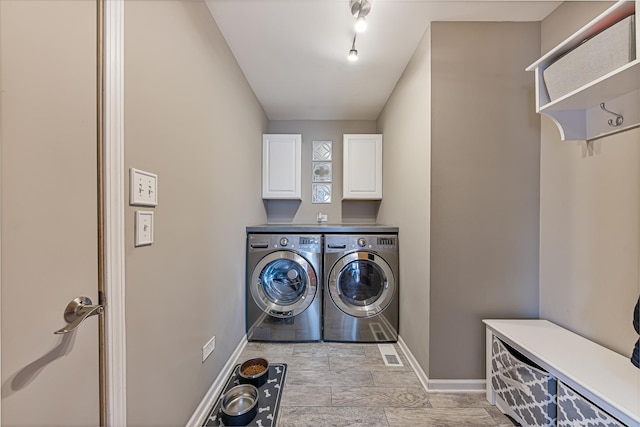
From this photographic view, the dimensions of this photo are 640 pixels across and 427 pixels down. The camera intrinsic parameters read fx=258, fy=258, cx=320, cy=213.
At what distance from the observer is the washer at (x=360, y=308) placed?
2.36 meters

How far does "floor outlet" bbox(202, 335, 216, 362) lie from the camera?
4.92 feet

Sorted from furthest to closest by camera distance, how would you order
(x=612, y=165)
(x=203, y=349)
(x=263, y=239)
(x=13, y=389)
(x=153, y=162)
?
(x=263, y=239) → (x=203, y=349) → (x=612, y=165) → (x=153, y=162) → (x=13, y=389)

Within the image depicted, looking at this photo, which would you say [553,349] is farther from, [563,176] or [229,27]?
[229,27]

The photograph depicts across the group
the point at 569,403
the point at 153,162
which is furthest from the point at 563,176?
the point at 153,162

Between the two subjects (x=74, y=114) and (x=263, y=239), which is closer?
(x=74, y=114)

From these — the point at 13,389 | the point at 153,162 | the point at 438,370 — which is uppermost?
the point at 153,162

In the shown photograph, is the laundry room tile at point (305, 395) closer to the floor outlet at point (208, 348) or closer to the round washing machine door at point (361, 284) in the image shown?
the floor outlet at point (208, 348)

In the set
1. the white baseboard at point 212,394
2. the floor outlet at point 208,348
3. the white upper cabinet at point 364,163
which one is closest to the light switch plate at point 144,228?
the floor outlet at point 208,348

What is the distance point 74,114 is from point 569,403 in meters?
2.10

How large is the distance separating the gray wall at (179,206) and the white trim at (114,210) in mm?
47

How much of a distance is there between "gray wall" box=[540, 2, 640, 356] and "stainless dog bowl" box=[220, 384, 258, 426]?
6.17 ft

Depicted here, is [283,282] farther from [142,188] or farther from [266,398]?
[142,188]

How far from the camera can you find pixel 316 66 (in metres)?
2.18

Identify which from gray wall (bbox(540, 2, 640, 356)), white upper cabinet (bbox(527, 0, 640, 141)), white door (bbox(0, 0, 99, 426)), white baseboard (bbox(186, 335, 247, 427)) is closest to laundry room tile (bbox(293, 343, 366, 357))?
white baseboard (bbox(186, 335, 247, 427))
